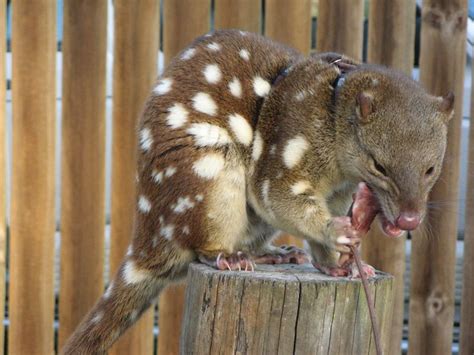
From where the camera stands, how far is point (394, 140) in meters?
3.05

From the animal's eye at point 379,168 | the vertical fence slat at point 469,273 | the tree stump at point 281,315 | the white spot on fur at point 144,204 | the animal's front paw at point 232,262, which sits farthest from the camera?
the vertical fence slat at point 469,273

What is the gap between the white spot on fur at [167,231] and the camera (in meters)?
3.33

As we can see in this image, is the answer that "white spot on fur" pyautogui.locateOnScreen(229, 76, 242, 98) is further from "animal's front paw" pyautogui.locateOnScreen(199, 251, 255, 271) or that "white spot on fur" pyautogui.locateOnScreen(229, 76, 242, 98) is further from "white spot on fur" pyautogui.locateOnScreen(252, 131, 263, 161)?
"animal's front paw" pyautogui.locateOnScreen(199, 251, 255, 271)

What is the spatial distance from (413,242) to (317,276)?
1541 mm

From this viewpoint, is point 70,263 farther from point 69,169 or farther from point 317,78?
point 317,78

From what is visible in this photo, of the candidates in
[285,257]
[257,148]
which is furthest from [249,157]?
[285,257]

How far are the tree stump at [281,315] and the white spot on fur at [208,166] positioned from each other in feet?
Answer: 1.13

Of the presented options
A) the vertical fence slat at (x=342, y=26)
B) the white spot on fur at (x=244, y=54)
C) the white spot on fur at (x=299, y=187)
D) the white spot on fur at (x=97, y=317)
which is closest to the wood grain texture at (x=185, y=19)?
the vertical fence slat at (x=342, y=26)

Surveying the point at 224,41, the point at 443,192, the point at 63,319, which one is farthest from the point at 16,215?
the point at 443,192

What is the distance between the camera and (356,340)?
117 inches

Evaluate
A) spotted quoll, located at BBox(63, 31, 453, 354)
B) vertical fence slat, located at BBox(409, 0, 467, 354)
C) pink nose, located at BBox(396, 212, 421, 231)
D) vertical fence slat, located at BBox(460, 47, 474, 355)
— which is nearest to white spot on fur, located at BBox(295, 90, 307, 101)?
spotted quoll, located at BBox(63, 31, 453, 354)

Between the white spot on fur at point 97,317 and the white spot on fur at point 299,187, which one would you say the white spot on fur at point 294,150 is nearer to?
the white spot on fur at point 299,187

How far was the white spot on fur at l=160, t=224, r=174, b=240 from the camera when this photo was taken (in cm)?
333

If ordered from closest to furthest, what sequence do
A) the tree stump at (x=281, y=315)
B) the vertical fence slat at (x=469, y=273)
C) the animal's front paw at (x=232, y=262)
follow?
1. the tree stump at (x=281, y=315)
2. the animal's front paw at (x=232, y=262)
3. the vertical fence slat at (x=469, y=273)
